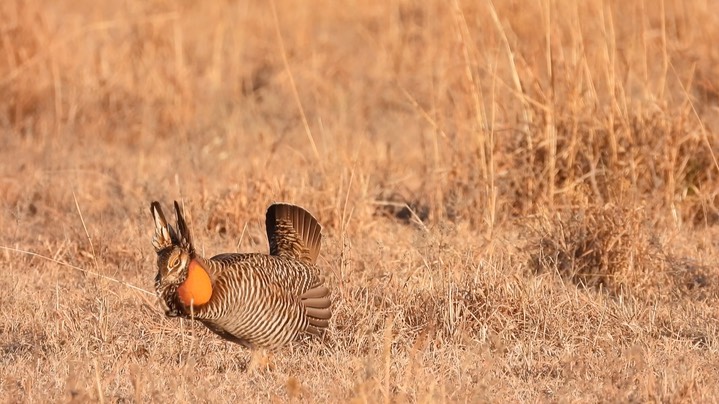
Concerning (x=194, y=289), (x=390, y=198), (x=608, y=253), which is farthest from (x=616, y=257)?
(x=194, y=289)

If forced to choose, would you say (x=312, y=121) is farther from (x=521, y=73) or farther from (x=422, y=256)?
(x=422, y=256)

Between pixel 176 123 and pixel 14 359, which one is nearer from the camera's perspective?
pixel 14 359

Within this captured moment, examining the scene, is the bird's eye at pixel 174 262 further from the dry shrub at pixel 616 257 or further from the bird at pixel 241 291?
the dry shrub at pixel 616 257

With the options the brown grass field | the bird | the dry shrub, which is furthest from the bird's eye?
the dry shrub

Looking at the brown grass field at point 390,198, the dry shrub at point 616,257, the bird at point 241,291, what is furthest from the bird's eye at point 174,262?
the dry shrub at point 616,257

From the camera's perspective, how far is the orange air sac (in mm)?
4555

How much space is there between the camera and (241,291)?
472 centimetres

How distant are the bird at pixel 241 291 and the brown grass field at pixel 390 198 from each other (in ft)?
0.44

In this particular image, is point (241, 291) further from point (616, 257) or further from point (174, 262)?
point (616, 257)

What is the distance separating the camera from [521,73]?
7227 millimetres

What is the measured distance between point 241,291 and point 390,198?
2.85m

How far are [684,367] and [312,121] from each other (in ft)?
17.4

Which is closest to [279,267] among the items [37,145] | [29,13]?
[37,145]

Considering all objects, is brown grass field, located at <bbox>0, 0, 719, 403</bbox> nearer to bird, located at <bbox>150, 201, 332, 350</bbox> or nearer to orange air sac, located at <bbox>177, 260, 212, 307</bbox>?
bird, located at <bbox>150, 201, 332, 350</bbox>
